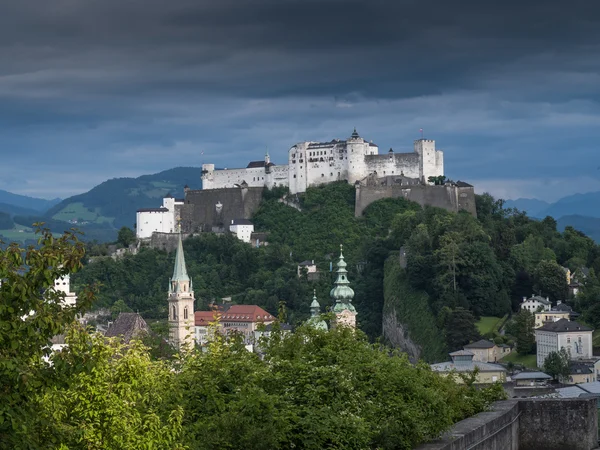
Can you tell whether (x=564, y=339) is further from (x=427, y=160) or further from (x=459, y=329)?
(x=427, y=160)

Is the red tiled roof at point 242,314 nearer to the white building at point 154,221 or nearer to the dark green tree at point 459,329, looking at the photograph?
the dark green tree at point 459,329

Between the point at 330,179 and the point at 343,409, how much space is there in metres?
109

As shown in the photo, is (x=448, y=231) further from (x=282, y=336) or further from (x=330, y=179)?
(x=282, y=336)

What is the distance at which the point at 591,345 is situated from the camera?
90688 millimetres

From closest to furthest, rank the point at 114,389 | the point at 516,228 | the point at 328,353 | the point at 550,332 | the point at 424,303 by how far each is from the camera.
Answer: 1. the point at 114,389
2. the point at 328,353
3. the point at 550,332
4. the point at 424,303
5. the point at 516,228

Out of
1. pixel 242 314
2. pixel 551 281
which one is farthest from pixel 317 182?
pixel 551 281

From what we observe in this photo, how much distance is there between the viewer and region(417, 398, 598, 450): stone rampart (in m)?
18.9

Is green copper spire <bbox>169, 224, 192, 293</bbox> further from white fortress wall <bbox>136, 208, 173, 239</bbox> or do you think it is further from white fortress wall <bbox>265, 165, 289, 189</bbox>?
white fortress wall <bbox>136, 208, 173, 239</bbox>

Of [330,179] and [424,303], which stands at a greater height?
[330,179]

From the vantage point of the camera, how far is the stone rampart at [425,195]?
12062cm

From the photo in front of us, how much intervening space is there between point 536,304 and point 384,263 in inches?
612

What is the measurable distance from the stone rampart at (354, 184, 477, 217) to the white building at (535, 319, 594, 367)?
99.4 feet

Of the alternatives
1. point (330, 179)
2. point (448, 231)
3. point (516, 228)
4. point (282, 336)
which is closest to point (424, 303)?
point (448, 231)

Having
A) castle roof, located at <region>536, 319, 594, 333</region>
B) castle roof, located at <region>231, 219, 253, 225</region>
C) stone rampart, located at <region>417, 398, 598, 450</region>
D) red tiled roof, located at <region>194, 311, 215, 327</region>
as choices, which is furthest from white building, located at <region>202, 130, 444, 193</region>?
stone rampart, located at <region>417, 398, 598, 450</region>
